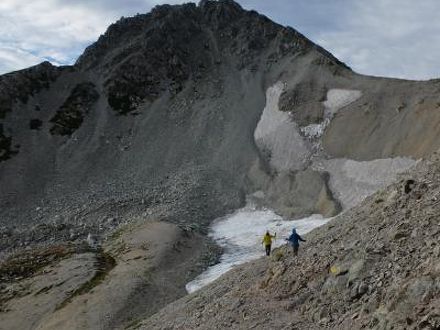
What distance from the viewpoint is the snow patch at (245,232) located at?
38.9m

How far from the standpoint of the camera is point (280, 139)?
A: 67438 mm

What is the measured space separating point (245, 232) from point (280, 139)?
21.8m

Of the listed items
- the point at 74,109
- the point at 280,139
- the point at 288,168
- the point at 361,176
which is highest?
the point at 74,109

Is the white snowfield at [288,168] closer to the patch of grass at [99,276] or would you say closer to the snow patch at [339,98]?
the snow patch at [339,98]

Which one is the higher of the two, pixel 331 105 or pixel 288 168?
pixel 331 105

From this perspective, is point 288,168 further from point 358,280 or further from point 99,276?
point 358,280

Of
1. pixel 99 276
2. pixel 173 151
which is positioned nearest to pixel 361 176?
pixel 99 276

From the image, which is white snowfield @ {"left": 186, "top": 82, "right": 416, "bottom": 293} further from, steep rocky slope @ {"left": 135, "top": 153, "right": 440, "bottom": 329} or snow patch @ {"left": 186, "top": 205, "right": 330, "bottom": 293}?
steep rocky slope @ {"left": 135, "top": 153, "right": 440, "bottom": 329}

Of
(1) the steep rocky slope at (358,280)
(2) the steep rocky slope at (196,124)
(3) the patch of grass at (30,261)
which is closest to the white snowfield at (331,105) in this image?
(2) the steep rocky slope at (196,124)

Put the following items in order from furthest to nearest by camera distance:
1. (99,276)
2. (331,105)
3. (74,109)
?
(74,109) → (331,105) → (99,276)

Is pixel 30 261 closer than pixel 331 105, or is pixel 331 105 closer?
pixel 30 261

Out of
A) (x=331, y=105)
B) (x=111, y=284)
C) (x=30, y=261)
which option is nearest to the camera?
(x=111, y=284)

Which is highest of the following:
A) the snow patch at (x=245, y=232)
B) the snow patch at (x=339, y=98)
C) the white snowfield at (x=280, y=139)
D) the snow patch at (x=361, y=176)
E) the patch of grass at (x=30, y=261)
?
the snow patch at (x=339, y=98)

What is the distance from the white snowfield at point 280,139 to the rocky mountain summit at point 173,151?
0.20 m
